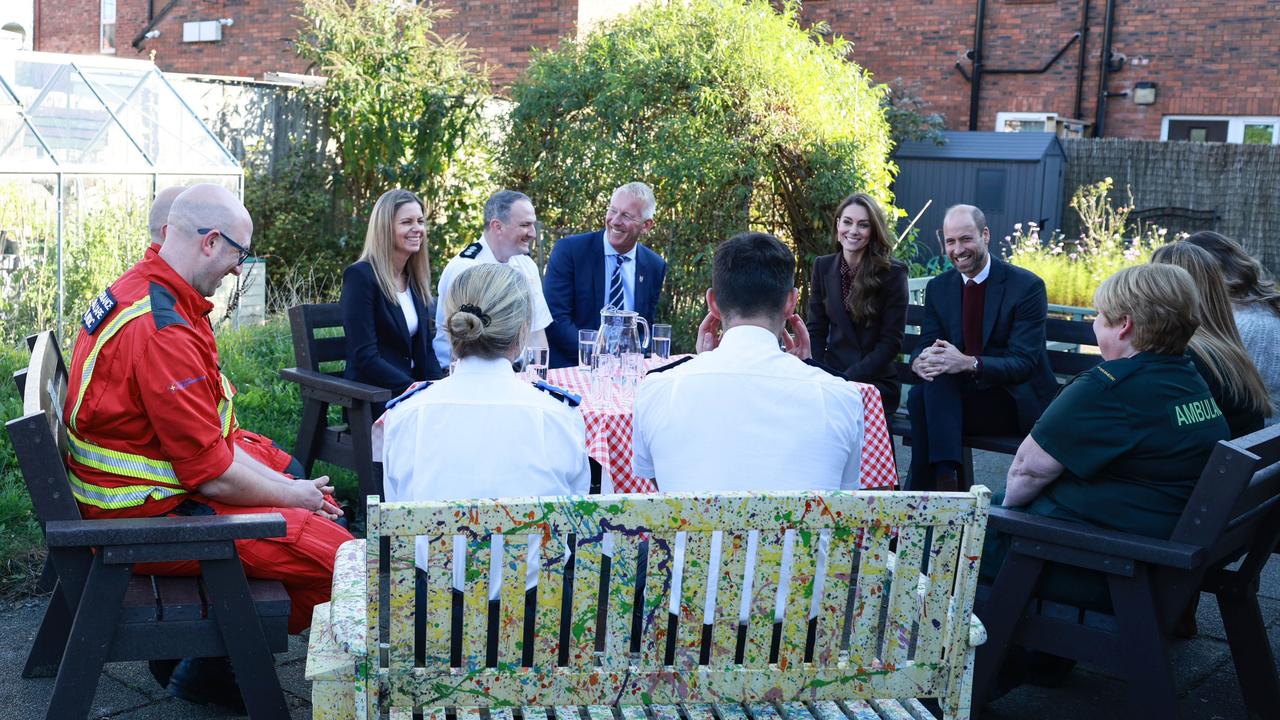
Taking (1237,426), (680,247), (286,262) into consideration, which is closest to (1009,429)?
(1237,426)

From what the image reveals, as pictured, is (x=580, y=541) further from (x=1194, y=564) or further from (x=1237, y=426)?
(x=1237, y=426)

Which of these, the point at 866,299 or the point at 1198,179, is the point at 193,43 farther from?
the point at 866,299

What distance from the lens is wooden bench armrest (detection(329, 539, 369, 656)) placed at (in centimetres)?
233

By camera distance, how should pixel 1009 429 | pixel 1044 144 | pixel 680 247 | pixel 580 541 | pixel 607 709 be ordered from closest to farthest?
pixel 580 541, pixel 607 709, pixel 1009 429, pixel 680 247, pixel 1044 144

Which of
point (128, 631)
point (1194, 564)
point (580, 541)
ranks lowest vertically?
point (128, 631)

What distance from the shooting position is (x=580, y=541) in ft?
7.50

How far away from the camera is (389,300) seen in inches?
211

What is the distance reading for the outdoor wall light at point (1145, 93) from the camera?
58.4 ft

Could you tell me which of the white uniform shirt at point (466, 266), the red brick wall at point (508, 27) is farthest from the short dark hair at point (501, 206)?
the red brick wall at point (508, 27)

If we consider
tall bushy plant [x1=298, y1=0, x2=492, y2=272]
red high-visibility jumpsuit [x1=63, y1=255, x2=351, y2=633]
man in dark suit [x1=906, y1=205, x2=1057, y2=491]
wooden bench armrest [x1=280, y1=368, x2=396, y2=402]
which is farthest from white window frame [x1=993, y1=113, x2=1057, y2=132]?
red high-visibility jumpsuit [x1=63, y1=255, x2=351, y2=633]

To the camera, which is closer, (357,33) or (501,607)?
(501,607)

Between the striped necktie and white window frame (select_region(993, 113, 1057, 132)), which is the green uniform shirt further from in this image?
white window frame (select_region(993, 113, 1057, 132))

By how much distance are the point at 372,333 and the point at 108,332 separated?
2149 mm

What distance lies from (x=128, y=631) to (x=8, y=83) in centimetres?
740
